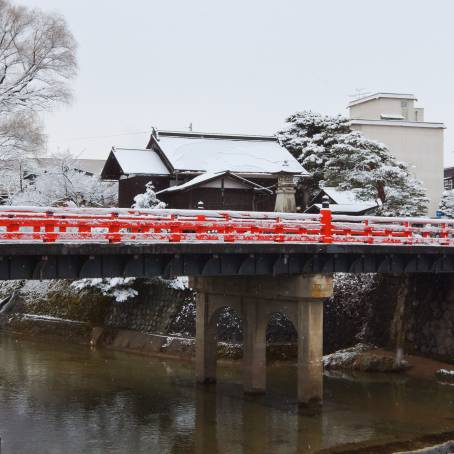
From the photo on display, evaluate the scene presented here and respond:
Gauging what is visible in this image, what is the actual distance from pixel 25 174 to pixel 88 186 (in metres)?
5.13


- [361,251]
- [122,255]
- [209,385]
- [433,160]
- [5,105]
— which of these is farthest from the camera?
[433,160]

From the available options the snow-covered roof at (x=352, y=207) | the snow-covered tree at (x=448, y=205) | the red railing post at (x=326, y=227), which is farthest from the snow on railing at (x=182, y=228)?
the snow-covered tree at (x=448, y=205)

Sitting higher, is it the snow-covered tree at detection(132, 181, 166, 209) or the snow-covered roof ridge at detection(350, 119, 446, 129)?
the snow-covered roof ridge at detection(350, 119, 446, 129)

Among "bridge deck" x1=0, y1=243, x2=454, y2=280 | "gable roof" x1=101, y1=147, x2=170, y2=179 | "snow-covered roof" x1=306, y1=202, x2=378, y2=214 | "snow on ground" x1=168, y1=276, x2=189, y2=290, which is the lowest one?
"snow on ground" x1=168, y1=276, x2=189, y2=290

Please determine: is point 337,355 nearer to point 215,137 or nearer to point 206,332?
point 206,332

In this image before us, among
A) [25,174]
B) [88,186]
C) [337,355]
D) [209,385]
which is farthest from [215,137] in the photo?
[209,385]

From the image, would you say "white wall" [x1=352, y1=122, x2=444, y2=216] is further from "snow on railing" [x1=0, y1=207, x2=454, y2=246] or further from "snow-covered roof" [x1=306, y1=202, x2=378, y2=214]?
"snow on railing" [x1=0, y1=207, x2=454, y2=246]

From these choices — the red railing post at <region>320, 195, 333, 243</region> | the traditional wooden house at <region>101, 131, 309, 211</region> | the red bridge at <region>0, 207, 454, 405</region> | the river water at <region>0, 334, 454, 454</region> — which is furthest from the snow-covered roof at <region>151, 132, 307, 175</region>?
the red railing post at <region>320, 195, 333, 243</region>

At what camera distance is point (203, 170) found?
163 feet

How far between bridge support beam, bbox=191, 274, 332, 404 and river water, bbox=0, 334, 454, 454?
34.2 inches

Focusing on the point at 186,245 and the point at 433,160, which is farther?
the point at 433,160

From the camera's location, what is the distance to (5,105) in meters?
38.1

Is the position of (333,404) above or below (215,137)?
below

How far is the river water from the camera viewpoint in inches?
886
